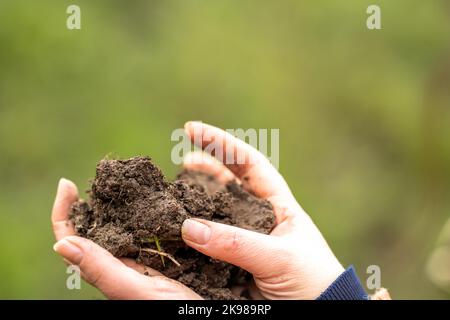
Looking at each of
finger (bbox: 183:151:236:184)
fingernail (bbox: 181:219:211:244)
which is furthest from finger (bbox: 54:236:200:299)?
finger (bbox: 183:151:236:184)

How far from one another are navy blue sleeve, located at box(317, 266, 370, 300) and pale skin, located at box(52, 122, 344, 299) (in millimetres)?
23

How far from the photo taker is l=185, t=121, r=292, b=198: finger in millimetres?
1899

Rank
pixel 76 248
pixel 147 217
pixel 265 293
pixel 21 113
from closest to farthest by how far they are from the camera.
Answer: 1. pixel 76 248
2. pixel 147 217
3. pixel 265 293
4. pixel 21 113

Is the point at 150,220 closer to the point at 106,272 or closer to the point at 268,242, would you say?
the point at 106,272

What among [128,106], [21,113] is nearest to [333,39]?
[128,106]

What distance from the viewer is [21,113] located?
328 centimetres

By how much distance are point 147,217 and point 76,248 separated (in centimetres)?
22

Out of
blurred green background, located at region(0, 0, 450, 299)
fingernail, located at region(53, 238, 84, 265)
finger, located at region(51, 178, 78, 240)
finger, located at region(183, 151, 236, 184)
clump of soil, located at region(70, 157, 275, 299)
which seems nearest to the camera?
fingernail, located at region(53, 238, 84, 265)

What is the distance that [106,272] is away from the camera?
1394 millimetres

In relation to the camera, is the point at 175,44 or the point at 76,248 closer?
the point at 76,248

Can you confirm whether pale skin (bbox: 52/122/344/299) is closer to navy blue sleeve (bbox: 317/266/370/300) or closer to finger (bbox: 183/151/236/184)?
navy blue sleeve (bbox: 317/266/370/300)

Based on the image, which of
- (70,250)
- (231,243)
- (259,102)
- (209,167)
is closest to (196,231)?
(231,243)

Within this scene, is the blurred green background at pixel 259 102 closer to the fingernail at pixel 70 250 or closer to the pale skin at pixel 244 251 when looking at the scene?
the pale skin at pixel 244 251

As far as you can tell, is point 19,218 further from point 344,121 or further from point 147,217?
point 344,121
